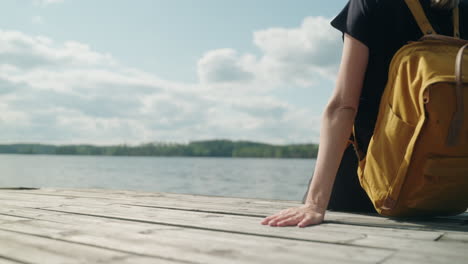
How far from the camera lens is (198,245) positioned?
5.07 feet

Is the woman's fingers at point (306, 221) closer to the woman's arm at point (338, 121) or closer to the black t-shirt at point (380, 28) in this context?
the woman's arm at point (338, 121)

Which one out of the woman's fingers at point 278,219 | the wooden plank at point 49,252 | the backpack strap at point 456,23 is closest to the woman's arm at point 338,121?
the woman's fingers at point 278,219

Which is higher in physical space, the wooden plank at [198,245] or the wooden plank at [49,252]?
the wooden plank at [198,245]

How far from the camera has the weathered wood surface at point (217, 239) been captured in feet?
4.49

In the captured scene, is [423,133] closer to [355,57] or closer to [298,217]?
[355,57]

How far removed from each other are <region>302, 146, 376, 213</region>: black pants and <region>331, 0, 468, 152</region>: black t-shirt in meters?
0.25

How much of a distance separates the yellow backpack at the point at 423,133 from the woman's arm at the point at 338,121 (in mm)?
154

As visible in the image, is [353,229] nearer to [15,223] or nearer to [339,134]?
[339,134]

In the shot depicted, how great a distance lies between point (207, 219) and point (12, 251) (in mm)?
909

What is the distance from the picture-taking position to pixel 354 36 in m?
2.12

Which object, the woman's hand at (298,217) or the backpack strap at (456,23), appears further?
the backpack strap at (456,23)

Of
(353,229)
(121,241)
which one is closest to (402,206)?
(353,229)

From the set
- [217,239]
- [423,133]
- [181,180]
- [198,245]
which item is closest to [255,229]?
[217,239]

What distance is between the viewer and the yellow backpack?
1789mm
